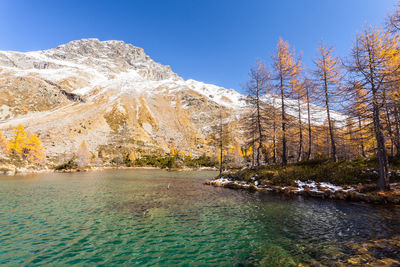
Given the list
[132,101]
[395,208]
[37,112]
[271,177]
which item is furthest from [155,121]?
[395,208]

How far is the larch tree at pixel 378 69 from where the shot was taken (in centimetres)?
1366

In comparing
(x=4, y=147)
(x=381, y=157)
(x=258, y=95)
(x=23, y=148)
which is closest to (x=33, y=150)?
(x=23, y=148)

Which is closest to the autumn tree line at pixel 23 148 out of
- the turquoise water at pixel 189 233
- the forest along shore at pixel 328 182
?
the turquoise water at pixel 189 233

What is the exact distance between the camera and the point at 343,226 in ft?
29.8

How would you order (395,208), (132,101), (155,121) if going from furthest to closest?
(132,101), (155,121), (395,208)

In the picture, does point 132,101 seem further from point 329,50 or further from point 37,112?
point 329,50

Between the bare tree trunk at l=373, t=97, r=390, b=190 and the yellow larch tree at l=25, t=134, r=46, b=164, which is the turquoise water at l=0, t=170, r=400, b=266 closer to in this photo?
the bare tree trunk at l=373, t=97, r=390, b=190

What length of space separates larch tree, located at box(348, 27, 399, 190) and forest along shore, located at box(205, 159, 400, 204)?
1239 millimetres

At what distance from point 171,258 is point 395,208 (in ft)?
48.2

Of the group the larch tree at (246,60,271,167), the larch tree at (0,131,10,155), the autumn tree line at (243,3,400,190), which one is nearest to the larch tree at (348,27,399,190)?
the autumn tree line at (243,3,400,190)

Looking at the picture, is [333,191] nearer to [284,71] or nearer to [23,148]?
[284,71]

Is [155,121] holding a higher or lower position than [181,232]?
higher

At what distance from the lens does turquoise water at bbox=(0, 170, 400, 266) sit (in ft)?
20.8

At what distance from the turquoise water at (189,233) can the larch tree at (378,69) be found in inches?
169
